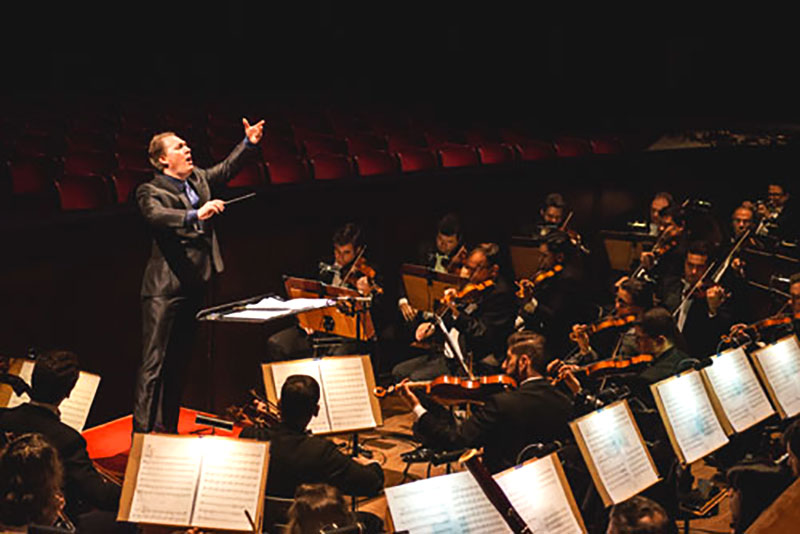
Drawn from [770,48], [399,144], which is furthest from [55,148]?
[770,48]

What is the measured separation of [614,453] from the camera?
3777mm

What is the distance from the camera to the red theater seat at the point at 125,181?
20.3 ft

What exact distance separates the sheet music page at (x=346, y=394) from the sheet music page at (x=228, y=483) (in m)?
1.07

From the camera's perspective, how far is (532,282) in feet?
22.2

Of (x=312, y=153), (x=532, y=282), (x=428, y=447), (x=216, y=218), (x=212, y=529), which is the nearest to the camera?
(x=212, y=529)

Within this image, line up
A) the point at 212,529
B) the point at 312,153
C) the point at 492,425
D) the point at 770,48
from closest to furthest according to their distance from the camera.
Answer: the point at 212,529 → the point at 492,425 → the point at 312,153 → the point at 770,48

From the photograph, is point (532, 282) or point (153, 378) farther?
point (532, 282)

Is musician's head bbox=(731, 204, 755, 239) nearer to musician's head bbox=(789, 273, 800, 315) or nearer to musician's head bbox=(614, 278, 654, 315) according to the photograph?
musician's head bbox=(789, 273, 800, 315)

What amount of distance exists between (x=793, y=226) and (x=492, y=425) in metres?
5.33

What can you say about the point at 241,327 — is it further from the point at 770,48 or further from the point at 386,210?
the point at 770,48

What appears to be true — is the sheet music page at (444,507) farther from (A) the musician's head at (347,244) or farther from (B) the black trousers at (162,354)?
(A) the musician's head at (347,244)

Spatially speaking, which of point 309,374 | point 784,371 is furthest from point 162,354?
point 784,371

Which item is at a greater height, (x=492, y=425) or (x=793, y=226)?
(x=793, y=226)

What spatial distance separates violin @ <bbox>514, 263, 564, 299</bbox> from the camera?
671cm
